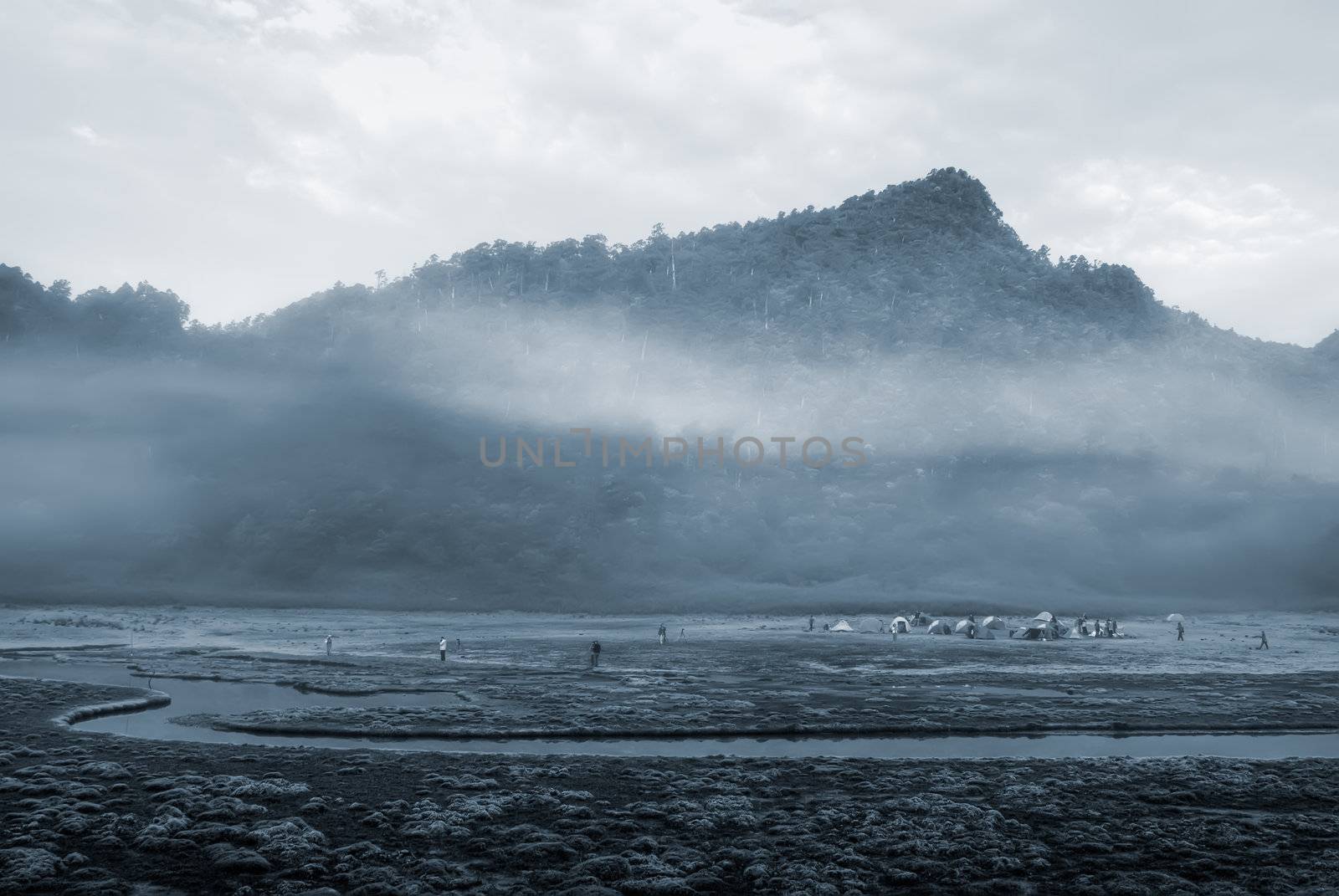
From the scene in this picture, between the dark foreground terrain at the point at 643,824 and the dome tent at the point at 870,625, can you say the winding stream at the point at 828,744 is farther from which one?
the dome tent at the point at 870,625

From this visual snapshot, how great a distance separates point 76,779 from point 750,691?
100ft

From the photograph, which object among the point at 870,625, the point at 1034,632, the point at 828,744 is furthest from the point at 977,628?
the point at 828,744

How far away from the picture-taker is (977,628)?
9925 centimetres

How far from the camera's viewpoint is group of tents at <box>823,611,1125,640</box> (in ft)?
311

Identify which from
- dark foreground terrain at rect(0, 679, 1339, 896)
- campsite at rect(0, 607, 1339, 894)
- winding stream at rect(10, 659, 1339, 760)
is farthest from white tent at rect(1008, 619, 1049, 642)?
dark foreground terrain at rect(0, 679, 1339, 896)

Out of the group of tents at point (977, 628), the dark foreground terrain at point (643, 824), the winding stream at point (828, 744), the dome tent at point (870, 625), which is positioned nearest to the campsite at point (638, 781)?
the dark foreground terrain at point (643, 824)

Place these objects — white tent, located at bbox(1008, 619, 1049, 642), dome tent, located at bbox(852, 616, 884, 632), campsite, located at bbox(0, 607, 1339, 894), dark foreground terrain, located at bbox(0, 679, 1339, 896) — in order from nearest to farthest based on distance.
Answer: dark foreground terrain, located at bbox(0, 679, 1339, 896)
campsite, located at bbox(0, 607, 1339, 894)
white tent, located at bbox(1008, 619, 1049, 642)
dome tent, located at bbox(852, 616, 884, 632)

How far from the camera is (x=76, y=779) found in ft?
80.8

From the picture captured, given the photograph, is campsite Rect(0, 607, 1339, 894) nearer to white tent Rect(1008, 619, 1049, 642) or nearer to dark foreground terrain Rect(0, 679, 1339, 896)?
dark foreground terrain Rect(0, 679, 1339, 896)

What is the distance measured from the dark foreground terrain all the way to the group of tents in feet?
225

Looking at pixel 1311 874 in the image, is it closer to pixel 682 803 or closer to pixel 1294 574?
pixel 682 803

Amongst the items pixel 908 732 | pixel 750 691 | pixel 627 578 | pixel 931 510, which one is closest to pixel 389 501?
pixel 627 578

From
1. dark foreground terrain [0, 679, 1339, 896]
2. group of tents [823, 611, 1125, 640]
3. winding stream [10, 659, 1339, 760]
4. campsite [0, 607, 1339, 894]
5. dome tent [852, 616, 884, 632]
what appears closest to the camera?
dark foreground terrain [0, 679, 1339, 896]

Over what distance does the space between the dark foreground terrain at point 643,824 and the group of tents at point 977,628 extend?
68.4 metres
